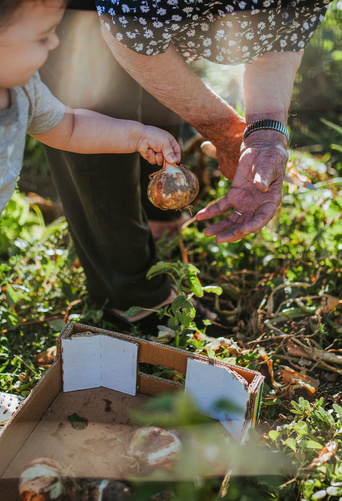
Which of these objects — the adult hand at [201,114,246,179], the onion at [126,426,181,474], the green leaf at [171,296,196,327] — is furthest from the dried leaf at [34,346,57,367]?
the adult hand at [201,114,246,179]

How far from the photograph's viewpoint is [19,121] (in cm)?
110

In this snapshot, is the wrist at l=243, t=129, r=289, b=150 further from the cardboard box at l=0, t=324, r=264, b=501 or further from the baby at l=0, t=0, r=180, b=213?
the cardboard box at l=0, t=324, r=264, b=501

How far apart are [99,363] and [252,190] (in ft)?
2.25

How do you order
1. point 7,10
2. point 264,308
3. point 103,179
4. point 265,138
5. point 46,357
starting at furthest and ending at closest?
point 264,308
point 46,357
point 103,179
point 265,138
point 7,10

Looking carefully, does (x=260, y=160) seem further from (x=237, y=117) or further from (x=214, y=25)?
(x=214, y=25)

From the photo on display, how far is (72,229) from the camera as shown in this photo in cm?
168

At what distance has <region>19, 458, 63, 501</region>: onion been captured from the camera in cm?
96

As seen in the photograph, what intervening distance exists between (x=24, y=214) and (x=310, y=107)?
7.44ft

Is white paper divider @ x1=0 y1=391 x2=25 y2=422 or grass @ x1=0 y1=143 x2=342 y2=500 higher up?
grass @ x1=0 y1=143 x2=342 y2=500

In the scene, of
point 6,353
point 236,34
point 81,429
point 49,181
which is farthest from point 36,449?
point 49,181

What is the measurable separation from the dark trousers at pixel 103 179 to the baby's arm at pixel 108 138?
15 cm

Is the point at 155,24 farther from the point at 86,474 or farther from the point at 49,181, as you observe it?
the point at 49,181

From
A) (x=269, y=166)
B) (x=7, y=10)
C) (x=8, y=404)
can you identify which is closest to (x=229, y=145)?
(x=269, y=166)

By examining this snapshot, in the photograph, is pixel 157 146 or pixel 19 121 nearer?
pixel 19 121
